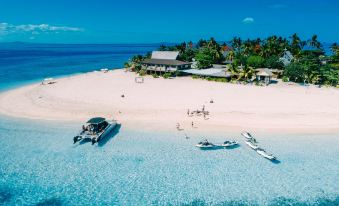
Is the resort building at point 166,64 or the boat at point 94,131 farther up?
the resort building at point 166,64

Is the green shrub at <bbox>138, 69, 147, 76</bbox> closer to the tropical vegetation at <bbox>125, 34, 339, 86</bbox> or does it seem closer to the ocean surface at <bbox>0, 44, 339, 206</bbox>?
the tropical vegetation at <bbox>125, 34, 339, 86</bbox>

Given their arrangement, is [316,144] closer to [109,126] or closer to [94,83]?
[109,126]

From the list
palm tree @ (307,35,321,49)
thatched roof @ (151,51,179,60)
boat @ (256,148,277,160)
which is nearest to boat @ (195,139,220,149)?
boat @ (256,148,277,160)

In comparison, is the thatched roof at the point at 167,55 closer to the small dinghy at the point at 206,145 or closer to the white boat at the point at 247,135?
the white boat at the point at 247,135

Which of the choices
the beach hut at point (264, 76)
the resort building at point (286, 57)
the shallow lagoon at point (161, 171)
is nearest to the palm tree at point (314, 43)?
the resort building at point (286, 57)

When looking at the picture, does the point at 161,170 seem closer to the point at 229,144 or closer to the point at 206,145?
the point at 206,145

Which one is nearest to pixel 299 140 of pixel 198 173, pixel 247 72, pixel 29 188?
pixel 198 173

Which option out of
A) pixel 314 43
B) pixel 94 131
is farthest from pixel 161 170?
pixel 314 43
